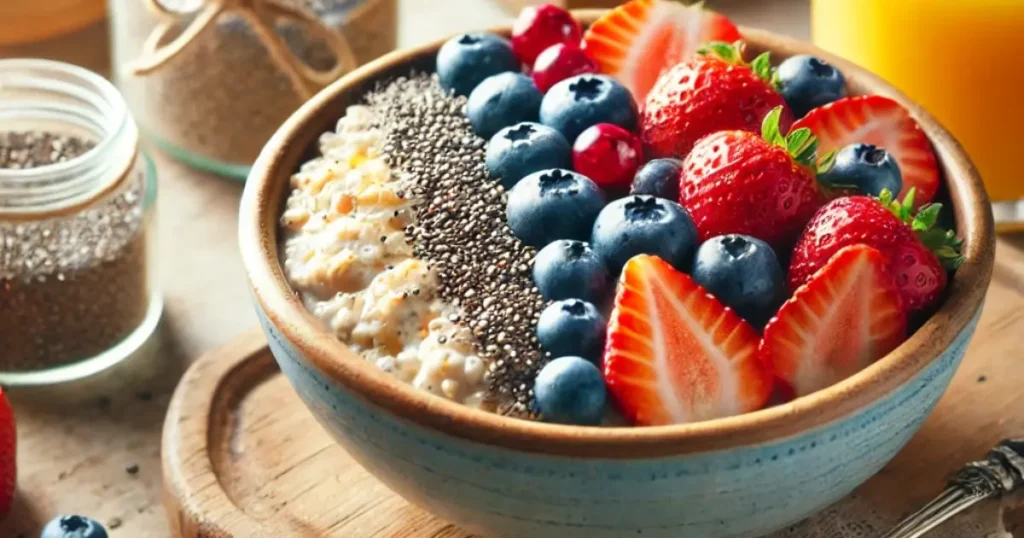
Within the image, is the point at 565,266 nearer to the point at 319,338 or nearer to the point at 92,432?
the point at 319,338

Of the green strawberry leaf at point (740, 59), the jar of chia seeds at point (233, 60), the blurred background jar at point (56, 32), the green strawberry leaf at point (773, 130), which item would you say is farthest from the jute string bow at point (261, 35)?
the green strawberry leaf at point (773, 130)

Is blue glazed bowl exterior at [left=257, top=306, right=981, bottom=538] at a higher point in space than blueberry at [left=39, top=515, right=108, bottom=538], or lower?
higher

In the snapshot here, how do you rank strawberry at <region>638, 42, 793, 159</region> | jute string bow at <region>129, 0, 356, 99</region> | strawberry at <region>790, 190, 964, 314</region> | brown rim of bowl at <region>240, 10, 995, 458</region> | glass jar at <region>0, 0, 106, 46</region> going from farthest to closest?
glass jar at <region>0, 0, 106, 46</region>, jute string bow at <region>129, 0, 356, 99</region>, strawberry at <region>638, 42, 793, 159</region>, strawberry at <region>790, 190, 964, 314</region>, brown rim of bowl at <region>240, 10, 995, 458</region>

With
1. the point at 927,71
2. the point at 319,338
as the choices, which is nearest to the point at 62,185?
the point at 319,338

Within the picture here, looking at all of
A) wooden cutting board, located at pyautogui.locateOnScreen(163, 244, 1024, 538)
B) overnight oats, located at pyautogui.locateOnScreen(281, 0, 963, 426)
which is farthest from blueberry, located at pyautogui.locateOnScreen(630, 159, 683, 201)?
wooden cutting board, located at pyautogui.locateOnScreen(163, 244, 1024, 538)

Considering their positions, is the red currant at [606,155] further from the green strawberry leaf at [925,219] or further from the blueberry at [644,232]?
the green strawberry leaf at [925,219]

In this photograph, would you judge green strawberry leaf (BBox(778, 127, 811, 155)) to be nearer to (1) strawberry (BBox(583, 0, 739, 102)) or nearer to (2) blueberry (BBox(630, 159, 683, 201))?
(2) blueberry (BBox(630, 159, 683, 201))
